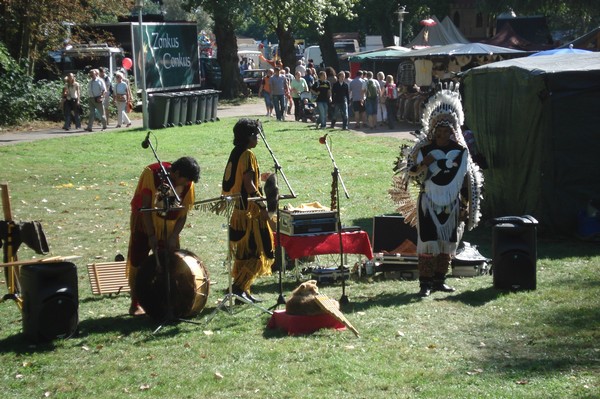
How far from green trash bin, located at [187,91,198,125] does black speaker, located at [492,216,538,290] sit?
2508 centimetres

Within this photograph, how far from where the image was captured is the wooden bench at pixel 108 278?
35.7ft

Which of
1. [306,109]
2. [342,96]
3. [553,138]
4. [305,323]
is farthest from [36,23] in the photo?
[305,323]

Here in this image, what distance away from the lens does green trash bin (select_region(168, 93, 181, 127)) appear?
3347cm

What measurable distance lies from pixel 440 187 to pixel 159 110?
2345 cm

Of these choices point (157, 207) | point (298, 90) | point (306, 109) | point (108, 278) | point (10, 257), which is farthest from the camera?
point (306, 109)

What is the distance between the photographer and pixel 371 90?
31.6 meters

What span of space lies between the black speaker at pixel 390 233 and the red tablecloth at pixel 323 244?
1159mm

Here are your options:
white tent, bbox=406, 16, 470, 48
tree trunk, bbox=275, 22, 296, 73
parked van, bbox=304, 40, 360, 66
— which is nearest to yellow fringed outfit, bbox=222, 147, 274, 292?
white tent, bbox=406, 16, 470, 48

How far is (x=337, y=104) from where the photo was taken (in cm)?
3188

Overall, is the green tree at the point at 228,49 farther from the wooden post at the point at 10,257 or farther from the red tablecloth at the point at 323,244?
the wooden post at the point at 10,257

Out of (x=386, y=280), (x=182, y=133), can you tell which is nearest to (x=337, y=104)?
(x=182, y=133)

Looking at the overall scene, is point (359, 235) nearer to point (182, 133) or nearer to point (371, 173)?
point (371, 173)

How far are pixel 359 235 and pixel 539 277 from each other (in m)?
2.10

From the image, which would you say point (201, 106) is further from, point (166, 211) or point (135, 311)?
point (166, 211)
